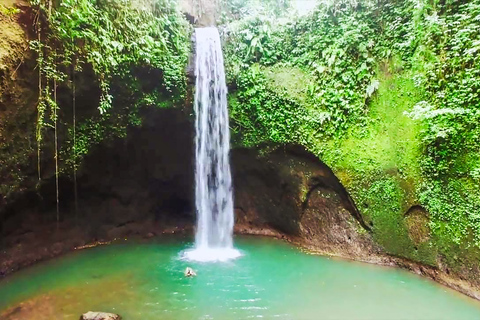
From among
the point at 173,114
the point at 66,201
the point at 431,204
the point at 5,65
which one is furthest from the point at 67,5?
the point at 431,204

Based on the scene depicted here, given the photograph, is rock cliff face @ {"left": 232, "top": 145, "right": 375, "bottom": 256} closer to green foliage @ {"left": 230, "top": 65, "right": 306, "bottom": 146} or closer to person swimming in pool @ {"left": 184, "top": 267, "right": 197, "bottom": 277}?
green foliage @ {"left": 230, "top": 65, "right": 306, "bottom": 146}

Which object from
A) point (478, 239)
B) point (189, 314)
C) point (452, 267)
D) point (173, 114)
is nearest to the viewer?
point (189, 314)

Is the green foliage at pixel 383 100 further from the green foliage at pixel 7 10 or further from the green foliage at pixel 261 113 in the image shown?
the green foliage at pixel 7 10

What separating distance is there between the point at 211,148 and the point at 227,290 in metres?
3.80

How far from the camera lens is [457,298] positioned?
5.46 metres

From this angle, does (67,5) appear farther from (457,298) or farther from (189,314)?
(457,298)

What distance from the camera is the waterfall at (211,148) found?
864 centimetres

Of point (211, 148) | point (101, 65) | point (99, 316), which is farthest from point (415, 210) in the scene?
point (101, 65)

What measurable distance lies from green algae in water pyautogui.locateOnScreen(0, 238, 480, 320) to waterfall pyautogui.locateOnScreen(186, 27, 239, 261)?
144 cm

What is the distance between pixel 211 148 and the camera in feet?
28.7

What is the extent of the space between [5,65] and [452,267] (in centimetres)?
748

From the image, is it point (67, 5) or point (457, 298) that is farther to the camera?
point (67, 5)

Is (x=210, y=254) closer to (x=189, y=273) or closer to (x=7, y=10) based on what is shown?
(x=189, y=273)

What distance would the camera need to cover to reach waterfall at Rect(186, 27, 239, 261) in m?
8.64
